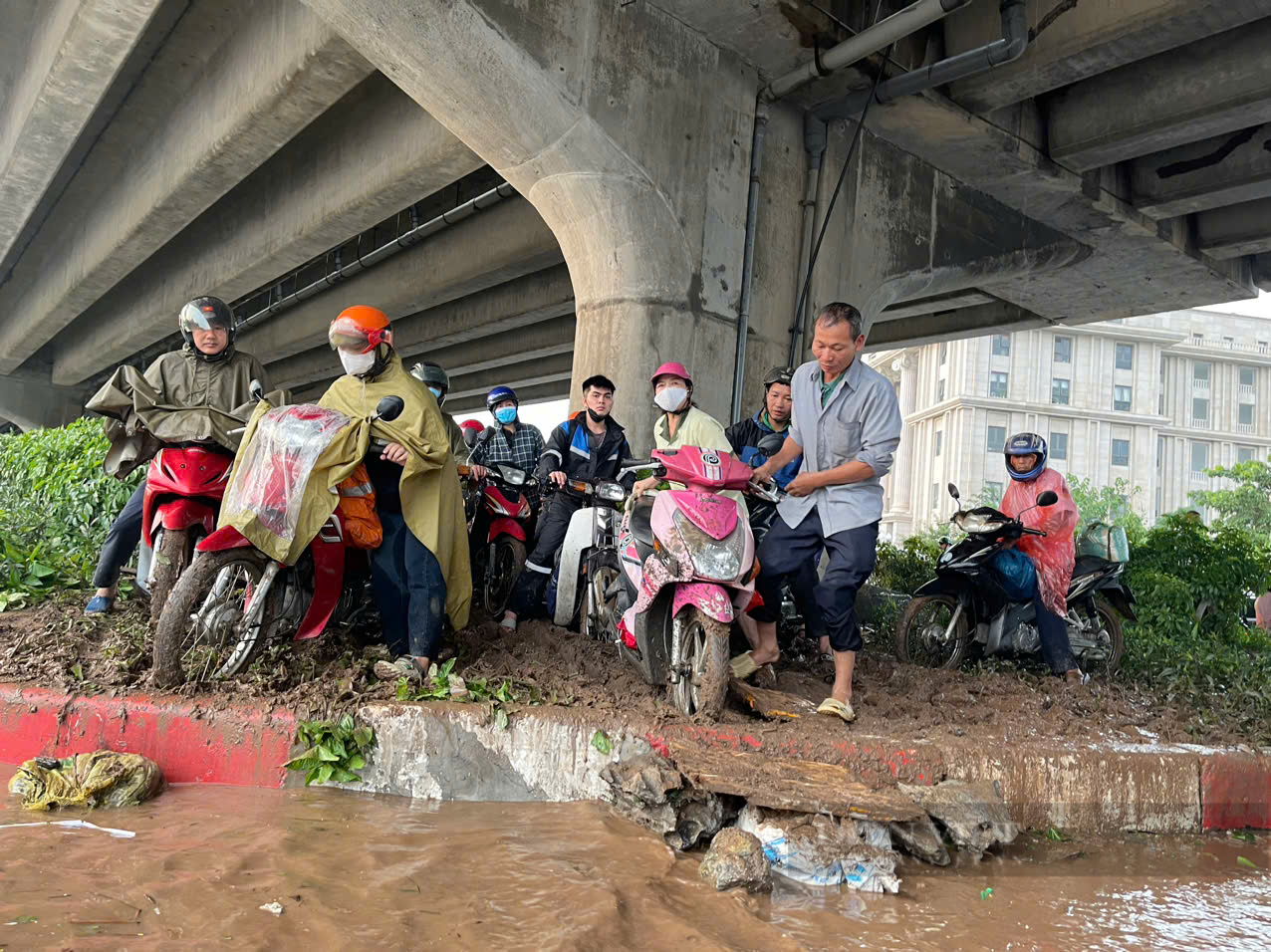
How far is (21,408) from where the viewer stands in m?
25.6

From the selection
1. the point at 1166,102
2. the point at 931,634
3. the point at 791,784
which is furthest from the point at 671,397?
the point at 1166,102

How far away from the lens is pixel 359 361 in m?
4.37

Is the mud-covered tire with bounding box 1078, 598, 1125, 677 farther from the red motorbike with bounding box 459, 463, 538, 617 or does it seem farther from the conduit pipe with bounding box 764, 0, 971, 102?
the conduit pipe with bounding box 764, 0, 971, 102

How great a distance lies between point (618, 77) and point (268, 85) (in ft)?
10.8

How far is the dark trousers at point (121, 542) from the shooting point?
4.98m

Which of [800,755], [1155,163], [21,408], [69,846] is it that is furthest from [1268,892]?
[21,408]

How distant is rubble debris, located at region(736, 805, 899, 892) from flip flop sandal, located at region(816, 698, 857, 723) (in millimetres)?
880

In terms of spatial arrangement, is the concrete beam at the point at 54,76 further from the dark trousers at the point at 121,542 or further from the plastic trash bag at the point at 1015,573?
the plastic trash bag at the point at 1015,573

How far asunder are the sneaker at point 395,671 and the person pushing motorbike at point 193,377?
166 cm

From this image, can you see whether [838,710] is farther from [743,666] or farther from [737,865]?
[737,865]

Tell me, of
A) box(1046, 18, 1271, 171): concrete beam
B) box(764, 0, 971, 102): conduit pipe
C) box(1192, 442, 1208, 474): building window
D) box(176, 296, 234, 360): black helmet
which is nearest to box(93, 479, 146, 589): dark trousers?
box(176, 296, 234, 360): black helmet

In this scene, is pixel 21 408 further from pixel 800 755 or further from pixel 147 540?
pixel 800 755

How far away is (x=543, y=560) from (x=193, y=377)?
228 centimetres

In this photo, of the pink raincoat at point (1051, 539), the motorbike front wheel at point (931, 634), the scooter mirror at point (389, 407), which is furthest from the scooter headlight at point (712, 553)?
the pink raincoat at point (1051, 539)
